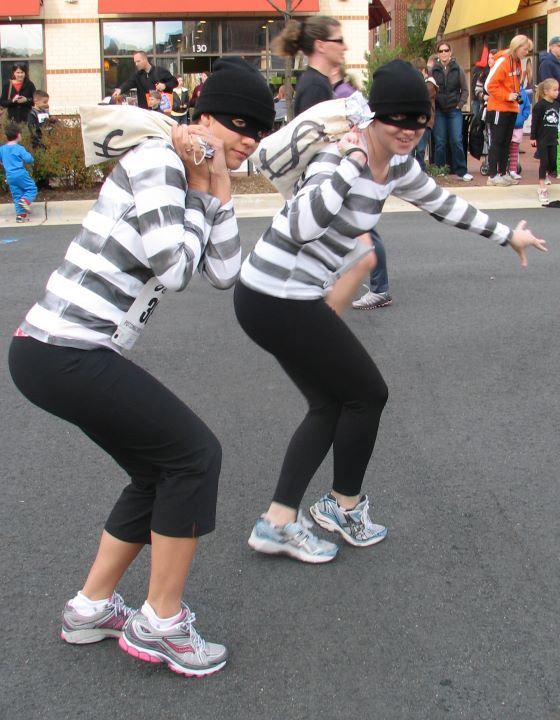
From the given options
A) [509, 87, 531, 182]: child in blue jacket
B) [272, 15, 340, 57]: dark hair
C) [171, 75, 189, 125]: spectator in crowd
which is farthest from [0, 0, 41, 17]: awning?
[272, 15, 340, 57]: dark hair

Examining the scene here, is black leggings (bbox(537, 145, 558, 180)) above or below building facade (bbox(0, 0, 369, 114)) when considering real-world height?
below

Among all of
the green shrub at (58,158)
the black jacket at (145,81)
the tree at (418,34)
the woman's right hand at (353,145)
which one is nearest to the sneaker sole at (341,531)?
the woman's right hand at (353,145)

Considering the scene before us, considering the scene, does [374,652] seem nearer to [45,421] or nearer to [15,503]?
[15,503]

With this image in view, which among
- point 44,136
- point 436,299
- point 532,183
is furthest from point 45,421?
point 532,183

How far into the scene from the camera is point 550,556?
3.38 metres

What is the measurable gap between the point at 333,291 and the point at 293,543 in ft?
3.19

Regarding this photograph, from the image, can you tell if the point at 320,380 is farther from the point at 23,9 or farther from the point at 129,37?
the point at 129,37

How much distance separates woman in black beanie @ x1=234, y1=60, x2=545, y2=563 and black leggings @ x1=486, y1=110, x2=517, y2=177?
32.8 feet

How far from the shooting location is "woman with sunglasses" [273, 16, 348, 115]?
5781mm

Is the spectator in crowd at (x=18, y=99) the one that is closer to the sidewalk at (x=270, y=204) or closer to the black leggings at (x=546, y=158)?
the sidewalk at (x=270, y=204)

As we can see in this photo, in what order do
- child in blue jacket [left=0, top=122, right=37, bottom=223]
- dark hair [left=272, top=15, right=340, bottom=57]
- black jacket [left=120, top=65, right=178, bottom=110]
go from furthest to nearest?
1. black jacket [left=120, top=65, right=178, bottom=110]
2. child in blue jacket [left=0, top=122, right=37, bottom=223]
3. dark hair [left=272, top=15, right=340, bottom=57]

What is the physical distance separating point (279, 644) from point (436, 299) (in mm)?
4747

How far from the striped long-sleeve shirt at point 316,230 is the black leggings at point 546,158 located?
931 cm

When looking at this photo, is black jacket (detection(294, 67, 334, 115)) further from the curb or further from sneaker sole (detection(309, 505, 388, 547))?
the curb
